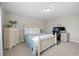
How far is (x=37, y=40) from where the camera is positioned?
256 centimetres

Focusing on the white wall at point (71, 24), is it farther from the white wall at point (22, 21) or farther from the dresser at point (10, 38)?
the dresser at point (10, 38)

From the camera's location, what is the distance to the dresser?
2.91 metres

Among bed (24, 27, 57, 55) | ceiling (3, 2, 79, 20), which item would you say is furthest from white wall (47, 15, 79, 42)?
bed (24, 27, 57, 55)


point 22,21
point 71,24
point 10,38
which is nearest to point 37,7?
point 22,21

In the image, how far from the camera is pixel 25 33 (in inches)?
128

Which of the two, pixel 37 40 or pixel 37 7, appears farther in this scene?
pixel 37 7

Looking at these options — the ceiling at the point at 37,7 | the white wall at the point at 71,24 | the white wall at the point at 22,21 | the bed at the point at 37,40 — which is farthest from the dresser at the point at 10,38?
the white wall at the point at 71,24

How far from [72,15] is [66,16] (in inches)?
11.4

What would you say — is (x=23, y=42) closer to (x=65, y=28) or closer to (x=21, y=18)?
(x=21, y=18)

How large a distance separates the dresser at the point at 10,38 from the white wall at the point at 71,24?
5.35 ft

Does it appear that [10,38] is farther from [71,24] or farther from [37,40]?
[71,24]

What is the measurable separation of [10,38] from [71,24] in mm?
3089

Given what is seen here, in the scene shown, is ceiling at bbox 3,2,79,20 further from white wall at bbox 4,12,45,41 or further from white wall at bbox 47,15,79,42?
white wall at bbox 47,15,79,42

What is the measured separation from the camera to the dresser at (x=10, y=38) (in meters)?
2.91
